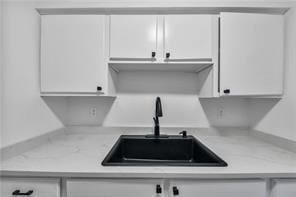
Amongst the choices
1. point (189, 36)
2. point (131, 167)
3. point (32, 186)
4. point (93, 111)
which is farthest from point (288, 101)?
point (32, 186)

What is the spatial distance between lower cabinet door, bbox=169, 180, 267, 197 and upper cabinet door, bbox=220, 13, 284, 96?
65cm

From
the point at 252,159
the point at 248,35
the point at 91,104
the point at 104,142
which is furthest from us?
the point at 91,104

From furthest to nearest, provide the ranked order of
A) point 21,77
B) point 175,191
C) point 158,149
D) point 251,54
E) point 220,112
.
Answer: point 220,112 < point 158,149 < point 251,54 < point 21,77 < point 175,191

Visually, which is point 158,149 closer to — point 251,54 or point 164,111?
point 164,111

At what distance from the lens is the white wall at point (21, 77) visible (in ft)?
3.78

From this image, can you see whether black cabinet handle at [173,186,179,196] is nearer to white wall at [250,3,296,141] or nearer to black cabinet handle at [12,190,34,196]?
black cabinet handle at [12,190,34,196]

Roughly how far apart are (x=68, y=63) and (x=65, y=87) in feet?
0.63

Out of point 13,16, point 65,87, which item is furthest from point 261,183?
point 13,16

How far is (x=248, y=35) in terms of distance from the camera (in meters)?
1.38

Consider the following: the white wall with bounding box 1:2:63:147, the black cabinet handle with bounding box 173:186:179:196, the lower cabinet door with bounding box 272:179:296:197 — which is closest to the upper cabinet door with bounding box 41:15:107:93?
the white wall with bounding box 1:2:63:147

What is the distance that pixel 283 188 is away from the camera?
0.97 meters

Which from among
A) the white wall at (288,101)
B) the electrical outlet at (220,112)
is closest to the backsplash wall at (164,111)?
the electrical outlet at (220,112)

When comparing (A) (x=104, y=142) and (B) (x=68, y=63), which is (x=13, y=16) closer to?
(B) (x=68, y=63)

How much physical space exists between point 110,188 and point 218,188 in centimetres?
57
